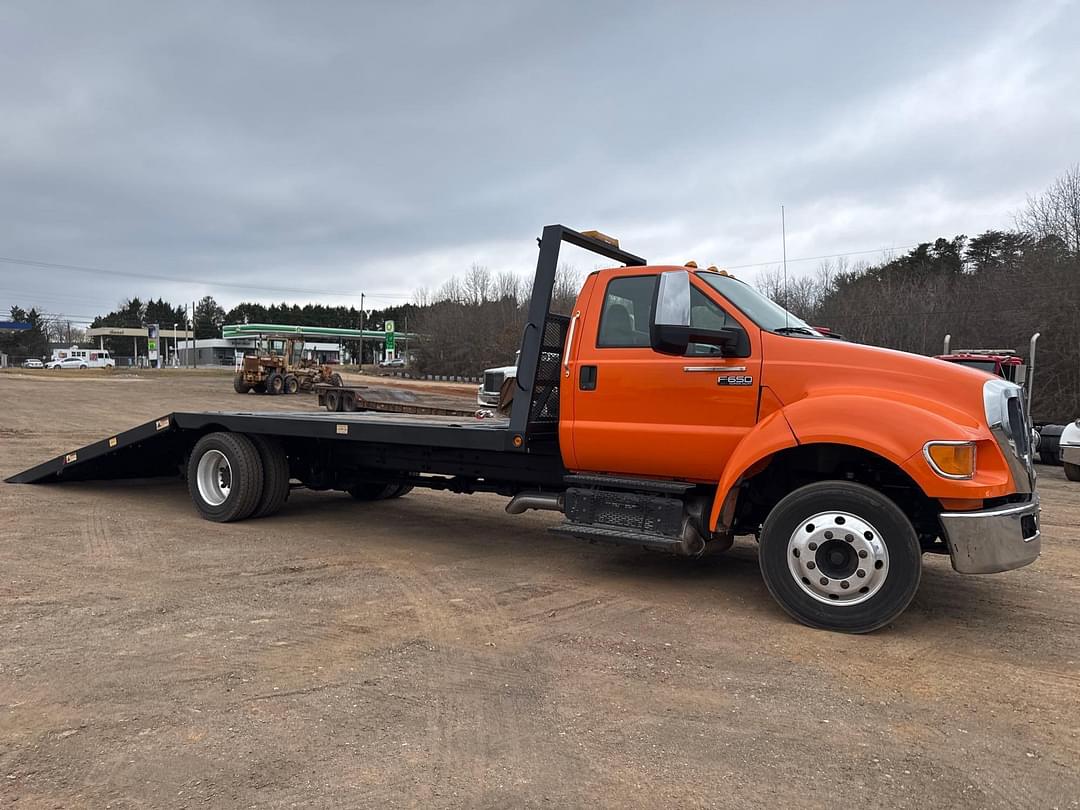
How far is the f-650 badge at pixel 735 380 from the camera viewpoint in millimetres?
4844

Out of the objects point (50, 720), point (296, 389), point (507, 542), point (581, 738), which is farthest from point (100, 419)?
point (581, 738)

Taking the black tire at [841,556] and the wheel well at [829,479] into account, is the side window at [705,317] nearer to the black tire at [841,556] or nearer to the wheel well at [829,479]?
the wheel well at [829,479]

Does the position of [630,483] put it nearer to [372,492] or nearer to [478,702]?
[478,702]

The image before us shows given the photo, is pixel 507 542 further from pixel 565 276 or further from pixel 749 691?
pixel 749 691

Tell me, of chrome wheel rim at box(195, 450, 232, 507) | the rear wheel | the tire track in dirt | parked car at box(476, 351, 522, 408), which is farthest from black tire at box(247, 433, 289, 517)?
the rear wheel

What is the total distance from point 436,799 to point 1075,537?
7568mm

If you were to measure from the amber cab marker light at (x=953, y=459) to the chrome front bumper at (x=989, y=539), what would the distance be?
0.81 feet

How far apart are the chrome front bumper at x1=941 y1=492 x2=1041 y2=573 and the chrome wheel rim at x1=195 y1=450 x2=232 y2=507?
640 cm

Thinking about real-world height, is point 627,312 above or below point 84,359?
above

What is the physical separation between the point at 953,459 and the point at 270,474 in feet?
19.9

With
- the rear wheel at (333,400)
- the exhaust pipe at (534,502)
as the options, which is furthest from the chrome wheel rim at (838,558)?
the rear wheel at (333,400)

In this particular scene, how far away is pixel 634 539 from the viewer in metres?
5.09

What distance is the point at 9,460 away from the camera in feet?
40.4

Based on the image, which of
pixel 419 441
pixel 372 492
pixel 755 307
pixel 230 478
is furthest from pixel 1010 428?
pixel 372 492
